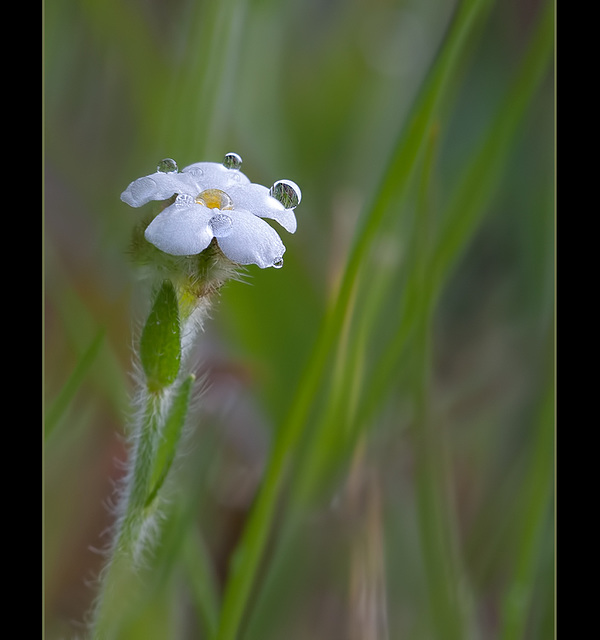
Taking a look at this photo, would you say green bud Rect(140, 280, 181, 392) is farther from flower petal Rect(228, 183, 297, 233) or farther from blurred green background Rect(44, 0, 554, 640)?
blurred green background Rect(44, 0, 554, 640)

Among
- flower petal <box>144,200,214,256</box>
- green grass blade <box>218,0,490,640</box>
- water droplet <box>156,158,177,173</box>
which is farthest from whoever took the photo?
green grass blade <box>218,0,490,640</box>

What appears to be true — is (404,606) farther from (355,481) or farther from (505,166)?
(505,166)

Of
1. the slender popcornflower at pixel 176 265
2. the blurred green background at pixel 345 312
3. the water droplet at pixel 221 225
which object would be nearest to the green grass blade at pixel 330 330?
the blurred green background at pixel 345 312

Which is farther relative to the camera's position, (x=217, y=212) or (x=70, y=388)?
(x=70, y=388)

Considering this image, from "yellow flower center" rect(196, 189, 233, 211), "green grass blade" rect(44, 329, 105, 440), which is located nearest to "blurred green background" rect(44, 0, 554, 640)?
"green grass blade" rect(44, 329, 105, 440)

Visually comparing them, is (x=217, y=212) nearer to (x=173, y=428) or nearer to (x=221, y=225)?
(x=221, y=225)

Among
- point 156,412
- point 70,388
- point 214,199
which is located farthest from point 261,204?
point 70,388

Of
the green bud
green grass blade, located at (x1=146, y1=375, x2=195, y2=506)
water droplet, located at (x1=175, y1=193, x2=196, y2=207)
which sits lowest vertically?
green grass blade, located at (x1=146, y1=375, x2=195, y2=506)
